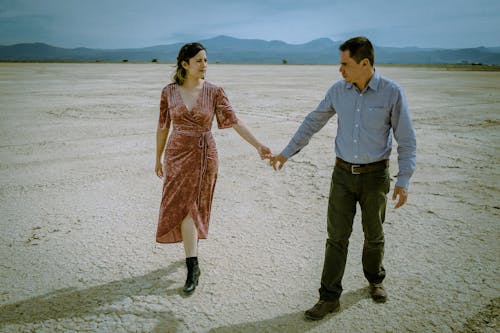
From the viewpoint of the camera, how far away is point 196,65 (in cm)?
307

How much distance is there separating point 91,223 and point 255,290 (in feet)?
7.36

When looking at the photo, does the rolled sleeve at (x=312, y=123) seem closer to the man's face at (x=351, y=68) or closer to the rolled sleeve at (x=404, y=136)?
the man's face at (x=351, y=68)

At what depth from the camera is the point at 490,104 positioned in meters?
14.2

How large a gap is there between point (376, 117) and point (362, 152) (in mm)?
254

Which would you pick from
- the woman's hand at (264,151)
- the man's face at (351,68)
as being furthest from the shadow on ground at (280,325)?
the man's face at (351,68)

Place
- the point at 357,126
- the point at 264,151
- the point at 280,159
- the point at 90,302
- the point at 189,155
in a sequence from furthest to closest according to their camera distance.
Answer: the point at 264,151 < the point at 280,159 < the point at 189,155 < the point at 90,302 < the point at 357,126

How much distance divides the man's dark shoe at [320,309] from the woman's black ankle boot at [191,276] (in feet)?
3.02

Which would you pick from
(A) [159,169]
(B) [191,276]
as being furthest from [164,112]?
(B) [191,276]

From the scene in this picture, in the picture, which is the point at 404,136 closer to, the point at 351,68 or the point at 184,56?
the point at 351,68

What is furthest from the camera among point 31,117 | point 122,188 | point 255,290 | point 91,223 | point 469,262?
point 31,117

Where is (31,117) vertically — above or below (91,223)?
above

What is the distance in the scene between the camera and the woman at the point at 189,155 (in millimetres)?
3109

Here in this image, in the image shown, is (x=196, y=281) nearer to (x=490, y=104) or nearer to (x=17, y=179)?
(x=17, y=179)

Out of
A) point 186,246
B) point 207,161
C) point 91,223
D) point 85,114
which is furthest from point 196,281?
point 85,114
